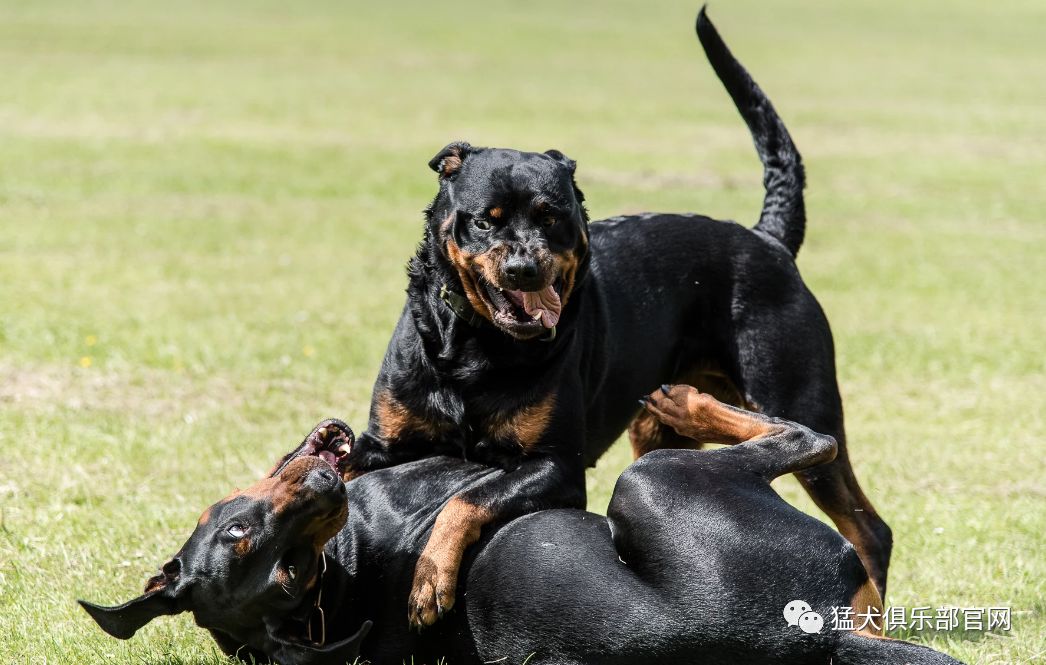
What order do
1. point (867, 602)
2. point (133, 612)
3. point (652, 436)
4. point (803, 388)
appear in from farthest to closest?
point (652, 436) → point (803, 388) → point (867, 602) → point (133, 612)

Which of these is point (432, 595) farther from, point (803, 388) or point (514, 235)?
point (803, 388)

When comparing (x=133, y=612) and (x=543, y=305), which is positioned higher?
(x=543, y=305)

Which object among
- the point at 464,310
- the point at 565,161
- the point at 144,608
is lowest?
the point at 144,608

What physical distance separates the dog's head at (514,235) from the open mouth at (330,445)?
723 mm

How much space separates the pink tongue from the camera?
4.89 m

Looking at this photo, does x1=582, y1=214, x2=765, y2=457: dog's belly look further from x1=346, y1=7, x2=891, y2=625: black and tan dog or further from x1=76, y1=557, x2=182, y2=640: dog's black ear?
x1=76, y1=557, x2=182, y2=640: dog's black ear

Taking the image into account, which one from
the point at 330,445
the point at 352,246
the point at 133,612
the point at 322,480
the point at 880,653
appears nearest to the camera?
the point at 880,653

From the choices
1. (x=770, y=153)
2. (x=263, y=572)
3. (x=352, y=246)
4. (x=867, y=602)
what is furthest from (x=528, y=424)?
(x=352, y=246)

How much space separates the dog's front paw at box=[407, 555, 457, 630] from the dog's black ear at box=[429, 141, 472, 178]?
164cm

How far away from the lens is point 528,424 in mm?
4984

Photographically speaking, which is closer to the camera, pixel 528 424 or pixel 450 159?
pixel 528 424

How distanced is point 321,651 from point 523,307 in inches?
56.9

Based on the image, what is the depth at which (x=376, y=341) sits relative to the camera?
396 inches

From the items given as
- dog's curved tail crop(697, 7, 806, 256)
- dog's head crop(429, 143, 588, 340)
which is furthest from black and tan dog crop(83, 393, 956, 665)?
dog's curved tail crop(697, 7, 806, 256)
